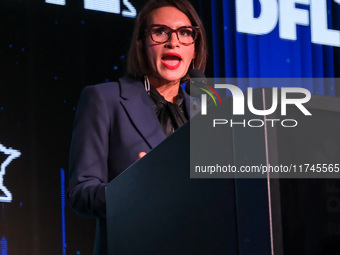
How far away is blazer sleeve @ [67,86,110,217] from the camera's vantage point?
3.85ft

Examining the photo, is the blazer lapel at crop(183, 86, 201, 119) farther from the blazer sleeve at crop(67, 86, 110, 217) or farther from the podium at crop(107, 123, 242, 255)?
the podium at crop(107, 123, 242, 255)

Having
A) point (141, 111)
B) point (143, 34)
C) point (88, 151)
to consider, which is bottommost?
point (88, 151)

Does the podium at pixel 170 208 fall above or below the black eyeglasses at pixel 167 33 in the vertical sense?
below

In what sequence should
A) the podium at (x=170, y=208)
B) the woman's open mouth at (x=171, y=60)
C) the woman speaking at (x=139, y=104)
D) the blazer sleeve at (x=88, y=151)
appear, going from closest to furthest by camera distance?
the podium at (x=170, y=208) → the blazer sleeve at (x=88, y=151) → the woman speaking at (x=139, y=104) → the woman's open mouth at (x=171, y=60)

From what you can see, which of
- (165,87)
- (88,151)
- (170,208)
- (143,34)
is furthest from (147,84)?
(170,208)

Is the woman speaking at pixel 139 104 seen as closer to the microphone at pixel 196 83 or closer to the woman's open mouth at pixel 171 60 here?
the woman's open mouth at pixel 171 60

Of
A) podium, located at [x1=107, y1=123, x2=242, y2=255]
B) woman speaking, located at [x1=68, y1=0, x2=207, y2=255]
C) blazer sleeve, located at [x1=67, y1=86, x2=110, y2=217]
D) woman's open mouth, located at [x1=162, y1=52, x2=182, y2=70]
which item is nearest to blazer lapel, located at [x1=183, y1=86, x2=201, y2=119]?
woman speaking, located at [x1=68, y1=0, x2=207, y2=255]

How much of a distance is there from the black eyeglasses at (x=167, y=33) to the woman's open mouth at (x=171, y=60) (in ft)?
0.13

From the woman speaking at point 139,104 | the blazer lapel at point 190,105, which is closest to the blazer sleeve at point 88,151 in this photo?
the woman speaking at point 139,104

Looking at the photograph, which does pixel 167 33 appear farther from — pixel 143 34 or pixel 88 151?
pixel 88 151

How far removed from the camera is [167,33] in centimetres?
153

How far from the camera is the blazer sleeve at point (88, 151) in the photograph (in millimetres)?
1174

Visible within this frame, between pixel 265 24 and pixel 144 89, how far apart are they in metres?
2.23

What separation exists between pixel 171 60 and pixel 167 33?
8 centimetres
